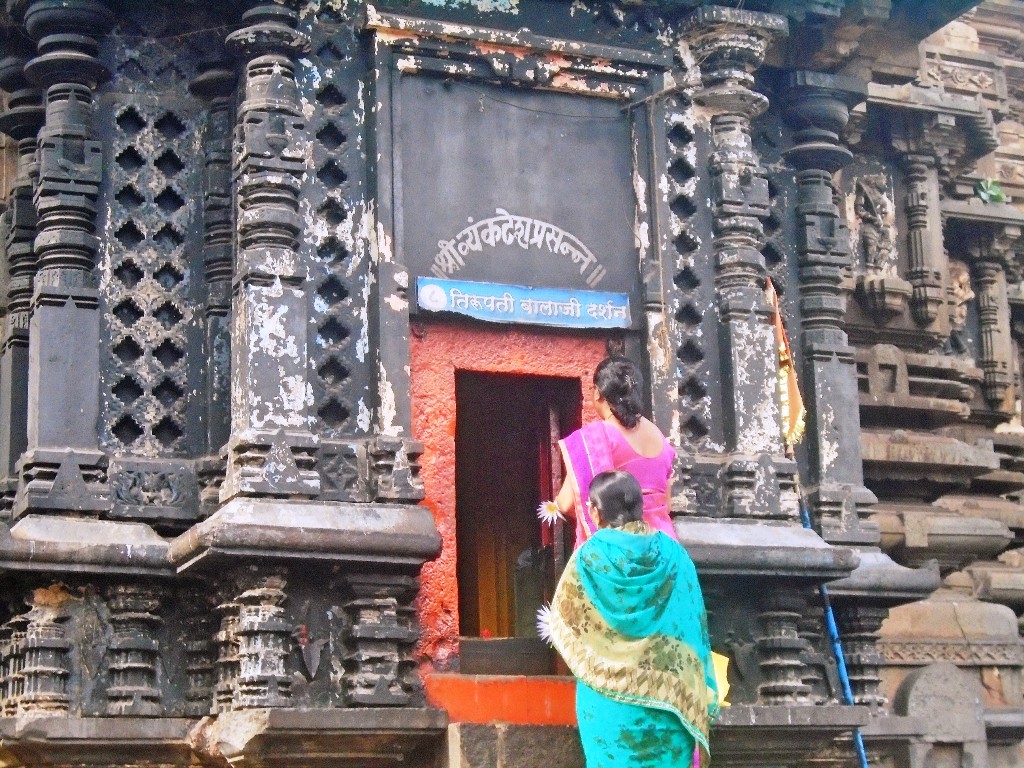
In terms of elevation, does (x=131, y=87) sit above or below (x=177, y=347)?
above

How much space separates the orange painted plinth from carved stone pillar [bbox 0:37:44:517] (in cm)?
258

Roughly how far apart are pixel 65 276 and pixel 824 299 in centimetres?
471

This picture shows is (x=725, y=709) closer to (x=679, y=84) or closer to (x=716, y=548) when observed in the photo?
(x=716, y=548)

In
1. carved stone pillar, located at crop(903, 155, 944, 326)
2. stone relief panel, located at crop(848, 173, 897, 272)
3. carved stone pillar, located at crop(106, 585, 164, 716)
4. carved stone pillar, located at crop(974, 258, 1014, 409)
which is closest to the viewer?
carved stone pillar, located at crop(106, 585, 164, 716)

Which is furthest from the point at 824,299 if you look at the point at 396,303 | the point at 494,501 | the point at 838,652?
the point at 396,303

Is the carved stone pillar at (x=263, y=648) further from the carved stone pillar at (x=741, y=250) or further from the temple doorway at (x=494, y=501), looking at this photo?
the carved stone pillar at (x=741, y=250)

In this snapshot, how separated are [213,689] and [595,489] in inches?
99.3

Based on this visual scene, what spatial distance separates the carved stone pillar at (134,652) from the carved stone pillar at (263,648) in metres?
0.56

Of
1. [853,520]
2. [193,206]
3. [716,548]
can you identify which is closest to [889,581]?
[853,520]

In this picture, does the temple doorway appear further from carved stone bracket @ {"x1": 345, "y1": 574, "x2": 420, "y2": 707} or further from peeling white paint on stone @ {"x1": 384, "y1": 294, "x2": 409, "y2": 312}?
carved stone bracket @ {"x1": 345, "y1": 574, "x2": 420, "y2": 707}

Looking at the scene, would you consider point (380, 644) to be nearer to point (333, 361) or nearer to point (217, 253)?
point (333, 361)

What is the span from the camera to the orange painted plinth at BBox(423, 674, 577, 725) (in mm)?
9359

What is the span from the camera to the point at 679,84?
10.8 meters

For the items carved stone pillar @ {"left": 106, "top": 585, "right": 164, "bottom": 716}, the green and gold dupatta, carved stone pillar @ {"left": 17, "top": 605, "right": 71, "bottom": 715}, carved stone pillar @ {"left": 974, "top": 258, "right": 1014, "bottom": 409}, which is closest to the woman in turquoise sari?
the green and gold dupatta
